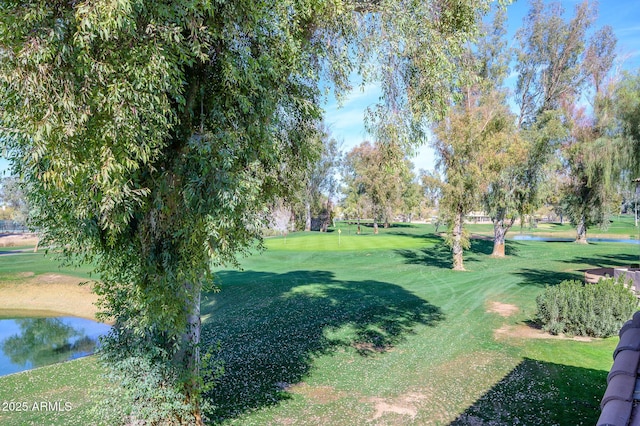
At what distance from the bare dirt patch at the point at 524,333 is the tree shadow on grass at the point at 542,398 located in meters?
3.11

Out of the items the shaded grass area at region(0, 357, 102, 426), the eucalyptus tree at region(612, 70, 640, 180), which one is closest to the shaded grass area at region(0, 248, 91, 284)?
the shaded grass area at region(0, 357, 102, 426)

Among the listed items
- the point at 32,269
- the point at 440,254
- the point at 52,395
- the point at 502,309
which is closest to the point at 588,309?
the point at 502,309

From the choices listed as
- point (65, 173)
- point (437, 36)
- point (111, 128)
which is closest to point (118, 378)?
point (65, 173)

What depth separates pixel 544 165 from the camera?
1442 inches

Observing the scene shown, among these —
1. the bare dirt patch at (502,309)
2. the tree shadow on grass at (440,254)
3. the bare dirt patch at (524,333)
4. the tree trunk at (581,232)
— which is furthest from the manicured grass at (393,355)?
the tree trunk at (581,232)

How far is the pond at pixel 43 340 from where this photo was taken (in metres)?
17.1

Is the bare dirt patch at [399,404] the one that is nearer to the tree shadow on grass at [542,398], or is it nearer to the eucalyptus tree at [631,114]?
the tree shadow on grass at [542,398]

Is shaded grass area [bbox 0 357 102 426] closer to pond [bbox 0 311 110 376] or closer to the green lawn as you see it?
the green lawn

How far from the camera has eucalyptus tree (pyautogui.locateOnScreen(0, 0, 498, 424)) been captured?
5246 mm

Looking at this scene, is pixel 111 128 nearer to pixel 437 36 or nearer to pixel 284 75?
pixel 284 75

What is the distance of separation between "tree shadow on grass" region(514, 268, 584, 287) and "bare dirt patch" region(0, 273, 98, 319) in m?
26.6

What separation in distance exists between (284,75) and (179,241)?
12.2 ft

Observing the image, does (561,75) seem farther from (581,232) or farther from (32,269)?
(32,269)

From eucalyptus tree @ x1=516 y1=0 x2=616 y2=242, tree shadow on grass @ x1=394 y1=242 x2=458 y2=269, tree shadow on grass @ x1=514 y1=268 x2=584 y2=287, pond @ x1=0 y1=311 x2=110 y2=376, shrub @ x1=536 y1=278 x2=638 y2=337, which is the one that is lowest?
pond @ x1=0 y1=311 x2=110 y2=376
